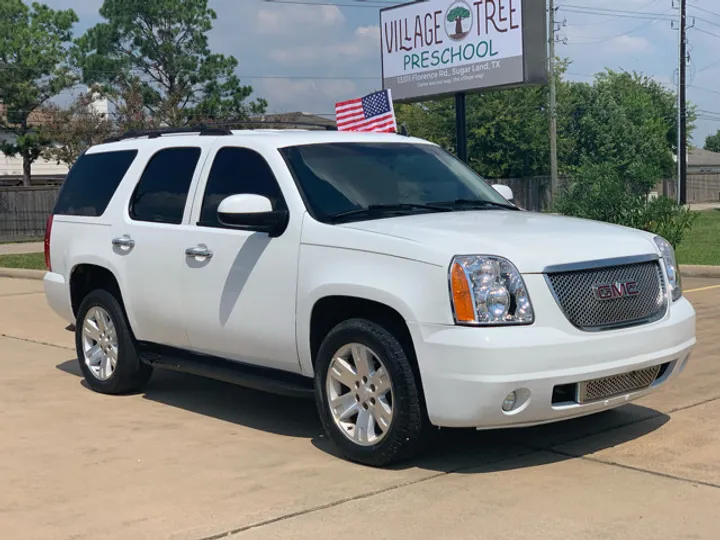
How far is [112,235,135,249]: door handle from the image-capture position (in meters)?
7.27

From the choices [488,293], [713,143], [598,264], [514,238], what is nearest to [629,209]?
[598,264]

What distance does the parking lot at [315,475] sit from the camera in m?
4.64

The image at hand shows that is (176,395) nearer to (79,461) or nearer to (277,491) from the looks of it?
(79,461)

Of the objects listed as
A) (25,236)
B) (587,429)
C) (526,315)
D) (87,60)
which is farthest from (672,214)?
(87,60)

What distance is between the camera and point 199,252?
21.6 ft

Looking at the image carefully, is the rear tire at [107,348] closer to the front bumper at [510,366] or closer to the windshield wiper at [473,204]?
the windshield wiper at [473,204]

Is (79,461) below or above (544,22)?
below

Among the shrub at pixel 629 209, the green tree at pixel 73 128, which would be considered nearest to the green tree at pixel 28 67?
the green tree at pixel 73 128

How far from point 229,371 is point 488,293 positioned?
7.14ft

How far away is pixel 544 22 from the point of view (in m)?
18.9

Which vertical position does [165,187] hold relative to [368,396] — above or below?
above

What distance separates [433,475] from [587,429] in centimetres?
137

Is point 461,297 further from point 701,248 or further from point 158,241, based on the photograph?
point 701,248

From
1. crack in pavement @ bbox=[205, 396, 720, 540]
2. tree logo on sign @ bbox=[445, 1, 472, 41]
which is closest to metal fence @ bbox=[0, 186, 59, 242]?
tree logo on sign @ bbox=[445, 1, 472, 41]
